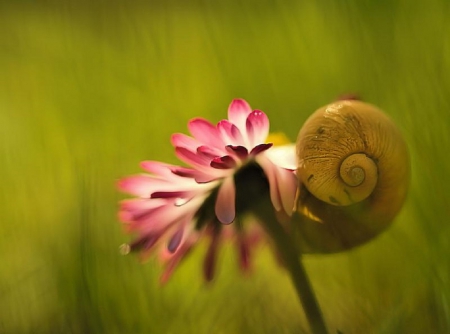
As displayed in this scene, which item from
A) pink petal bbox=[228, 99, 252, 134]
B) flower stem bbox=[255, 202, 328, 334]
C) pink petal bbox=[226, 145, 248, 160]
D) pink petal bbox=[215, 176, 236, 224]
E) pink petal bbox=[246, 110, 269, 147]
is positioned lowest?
flower stem bbox=[255, 202, 328, 334]

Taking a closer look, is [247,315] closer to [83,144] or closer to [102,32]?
[83,144]

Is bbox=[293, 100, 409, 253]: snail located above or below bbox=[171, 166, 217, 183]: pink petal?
below

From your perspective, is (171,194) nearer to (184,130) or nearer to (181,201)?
(181,201)

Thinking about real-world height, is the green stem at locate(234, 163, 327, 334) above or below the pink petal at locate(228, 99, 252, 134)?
below

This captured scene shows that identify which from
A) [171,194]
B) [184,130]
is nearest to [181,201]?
[171,194]

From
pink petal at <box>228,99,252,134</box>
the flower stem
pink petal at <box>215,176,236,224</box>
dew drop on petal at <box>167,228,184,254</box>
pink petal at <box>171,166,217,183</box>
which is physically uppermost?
pink petal at <box>228,99,252,134</box>
